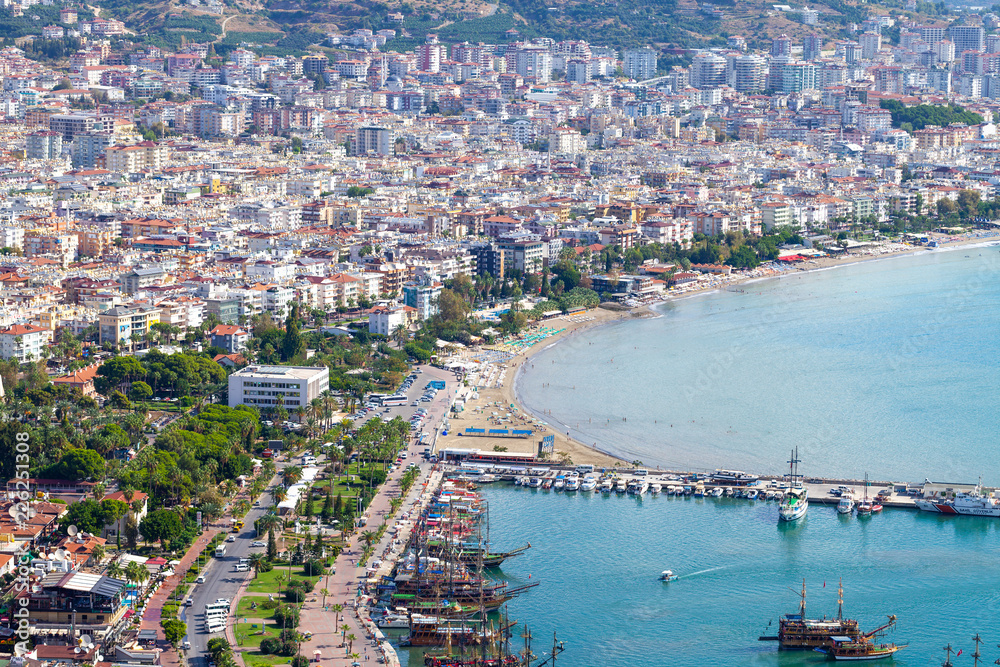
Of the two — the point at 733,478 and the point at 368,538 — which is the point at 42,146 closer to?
the point at 733,478

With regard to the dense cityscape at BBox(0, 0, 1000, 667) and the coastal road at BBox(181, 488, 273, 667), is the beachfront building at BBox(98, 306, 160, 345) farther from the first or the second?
the coastal road at BBox(181, 488, 273, 667)

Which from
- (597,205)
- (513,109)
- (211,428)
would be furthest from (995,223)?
(211,428)

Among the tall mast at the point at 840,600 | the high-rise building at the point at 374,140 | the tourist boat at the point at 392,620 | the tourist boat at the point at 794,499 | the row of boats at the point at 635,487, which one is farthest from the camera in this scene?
the high-rise building at the point at 374,140

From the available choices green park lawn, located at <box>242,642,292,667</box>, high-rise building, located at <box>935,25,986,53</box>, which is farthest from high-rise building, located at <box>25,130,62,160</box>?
high-rise building, located at <box>935,25,986,53</box>

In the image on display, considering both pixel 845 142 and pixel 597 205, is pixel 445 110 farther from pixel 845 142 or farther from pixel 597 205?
pixel 597 205

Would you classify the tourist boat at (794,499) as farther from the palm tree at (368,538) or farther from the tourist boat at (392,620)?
the tourist boat at (392,620)

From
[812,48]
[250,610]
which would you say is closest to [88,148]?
[250,610]

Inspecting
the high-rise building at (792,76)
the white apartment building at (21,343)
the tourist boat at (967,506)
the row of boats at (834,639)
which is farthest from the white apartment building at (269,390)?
the high-rise building at (792,76)
